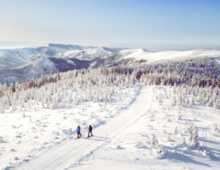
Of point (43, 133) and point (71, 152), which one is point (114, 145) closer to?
point (71, 152)

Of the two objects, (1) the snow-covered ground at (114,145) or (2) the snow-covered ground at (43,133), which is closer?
(1) the snow-covered ground at (114,145)

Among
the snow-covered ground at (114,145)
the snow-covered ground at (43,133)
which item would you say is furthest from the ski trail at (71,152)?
the snow-covered ground at (43,133)

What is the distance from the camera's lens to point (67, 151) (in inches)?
440

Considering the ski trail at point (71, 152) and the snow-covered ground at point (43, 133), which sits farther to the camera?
the snow-covered ground at point (43, 133)

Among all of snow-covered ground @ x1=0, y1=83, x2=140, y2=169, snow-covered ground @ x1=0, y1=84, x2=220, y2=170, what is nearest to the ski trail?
snow-covered ground @ x1=0, y1=84, x2=220, y2=170

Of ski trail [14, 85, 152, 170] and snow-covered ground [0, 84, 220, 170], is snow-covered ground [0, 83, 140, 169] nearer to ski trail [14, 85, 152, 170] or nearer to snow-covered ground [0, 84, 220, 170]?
snow-covered ground [0, 84, 220, 170]

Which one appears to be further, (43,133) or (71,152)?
(43,133)

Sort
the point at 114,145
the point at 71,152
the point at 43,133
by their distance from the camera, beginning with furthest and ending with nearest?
1. the point at 43,133
2. the point at 114,145
3. the point at 71,152

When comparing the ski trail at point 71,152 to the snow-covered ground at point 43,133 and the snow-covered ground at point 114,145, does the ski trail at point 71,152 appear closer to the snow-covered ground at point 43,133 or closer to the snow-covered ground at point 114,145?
the snow-covered ground at point 114,145

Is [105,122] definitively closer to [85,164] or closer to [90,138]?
[90,138]

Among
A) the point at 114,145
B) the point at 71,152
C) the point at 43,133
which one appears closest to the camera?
the point at 71,152

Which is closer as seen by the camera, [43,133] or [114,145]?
[114,145]

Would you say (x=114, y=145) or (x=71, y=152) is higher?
(x=114, y=145)

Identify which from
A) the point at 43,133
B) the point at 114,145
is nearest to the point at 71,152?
the point at 114,145
